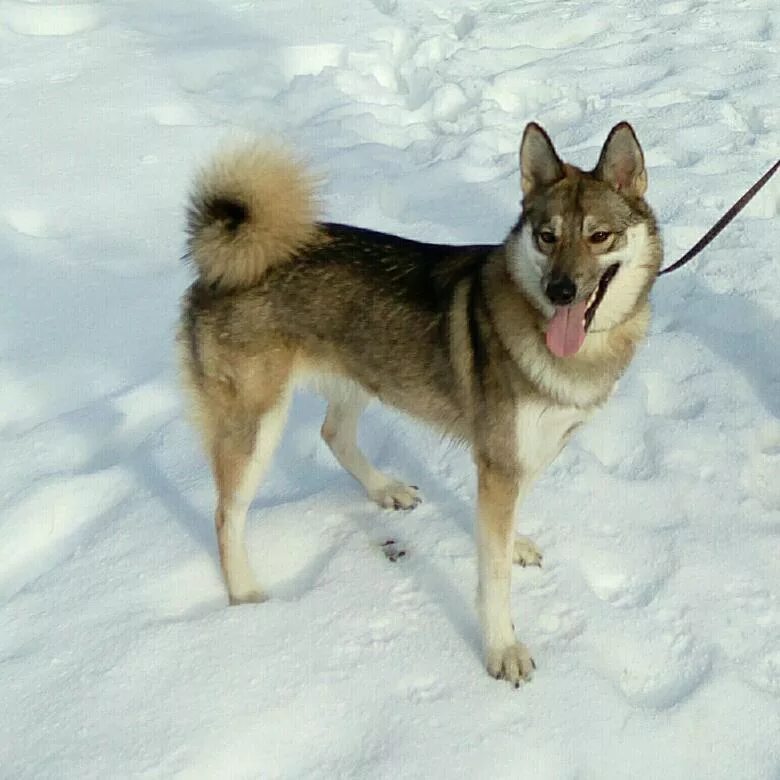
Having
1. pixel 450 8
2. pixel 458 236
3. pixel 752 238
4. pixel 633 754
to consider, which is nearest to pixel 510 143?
pixel 458 236

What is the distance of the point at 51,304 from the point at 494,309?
8.52 ft

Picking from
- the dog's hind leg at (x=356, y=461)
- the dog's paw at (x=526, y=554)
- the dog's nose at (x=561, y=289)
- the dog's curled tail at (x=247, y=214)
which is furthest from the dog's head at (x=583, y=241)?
the dog's hind leg at (x=356, y=461)

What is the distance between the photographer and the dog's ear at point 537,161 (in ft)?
8.20

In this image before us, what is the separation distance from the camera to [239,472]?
283 cm

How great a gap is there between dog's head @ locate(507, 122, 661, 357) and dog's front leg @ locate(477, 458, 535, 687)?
1.34 ft

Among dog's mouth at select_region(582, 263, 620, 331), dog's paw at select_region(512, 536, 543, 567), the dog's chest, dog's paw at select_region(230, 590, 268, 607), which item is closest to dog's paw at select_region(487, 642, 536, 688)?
dog's paw at select_region(512, 536, 543, 567)

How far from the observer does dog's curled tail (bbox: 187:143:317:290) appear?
2676 mm

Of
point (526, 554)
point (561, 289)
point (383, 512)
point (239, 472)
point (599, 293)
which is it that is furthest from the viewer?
point (383, 512)

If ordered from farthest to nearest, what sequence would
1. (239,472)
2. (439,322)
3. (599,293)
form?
(239,472) < (439,322) < (599,293)

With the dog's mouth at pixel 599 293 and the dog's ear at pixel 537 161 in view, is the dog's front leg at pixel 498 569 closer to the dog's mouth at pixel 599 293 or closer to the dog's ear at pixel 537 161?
the dog's mouth at pixel 599 293

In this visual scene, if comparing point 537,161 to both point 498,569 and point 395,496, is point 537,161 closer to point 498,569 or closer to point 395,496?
point 498,569

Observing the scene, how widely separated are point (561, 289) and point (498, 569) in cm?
80

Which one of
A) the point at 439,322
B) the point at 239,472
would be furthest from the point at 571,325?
the point at 239,472

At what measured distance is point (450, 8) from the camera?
283 inches
